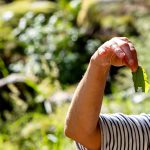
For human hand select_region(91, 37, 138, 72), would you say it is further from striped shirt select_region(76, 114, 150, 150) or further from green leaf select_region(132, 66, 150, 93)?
striped shirt select_region(76, 114, 150, 150)

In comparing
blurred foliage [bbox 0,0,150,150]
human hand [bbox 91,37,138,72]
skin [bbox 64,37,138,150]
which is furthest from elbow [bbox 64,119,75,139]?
blurred foliage [bbox 0,0,150,150]

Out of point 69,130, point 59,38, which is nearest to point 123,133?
point 69,130

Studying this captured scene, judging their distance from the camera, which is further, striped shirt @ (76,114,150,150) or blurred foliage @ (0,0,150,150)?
blurred foliage @ (0,0,150,150)

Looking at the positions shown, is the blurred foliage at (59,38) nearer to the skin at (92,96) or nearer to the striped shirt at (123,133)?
the striped shirt at (123,133)

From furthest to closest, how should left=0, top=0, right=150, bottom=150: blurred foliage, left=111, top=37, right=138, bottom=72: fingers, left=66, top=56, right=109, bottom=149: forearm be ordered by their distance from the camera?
left=0, top=0, right=150, bottom=150: blurred foliage < left=66, top=56, right=109, bottom=149: forearm < left=111, top=37, right=138, bottom=72: fingers

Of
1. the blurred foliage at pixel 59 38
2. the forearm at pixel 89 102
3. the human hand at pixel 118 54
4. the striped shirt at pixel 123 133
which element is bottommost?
the blurred foliage at pixel 59 38

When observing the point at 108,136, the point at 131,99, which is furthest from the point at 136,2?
the point at 108,136

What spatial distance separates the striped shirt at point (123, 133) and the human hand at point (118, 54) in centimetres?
21

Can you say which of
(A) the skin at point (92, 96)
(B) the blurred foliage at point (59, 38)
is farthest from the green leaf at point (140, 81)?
(B) the blurred foliage at point (59, 38)

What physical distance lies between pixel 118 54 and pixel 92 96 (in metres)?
0.16

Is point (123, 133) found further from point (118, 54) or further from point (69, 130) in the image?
point (118, 54)

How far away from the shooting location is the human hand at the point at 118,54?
152 cm

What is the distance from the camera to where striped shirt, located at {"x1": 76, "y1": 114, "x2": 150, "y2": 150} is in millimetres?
1716

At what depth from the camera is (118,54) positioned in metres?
1.55
